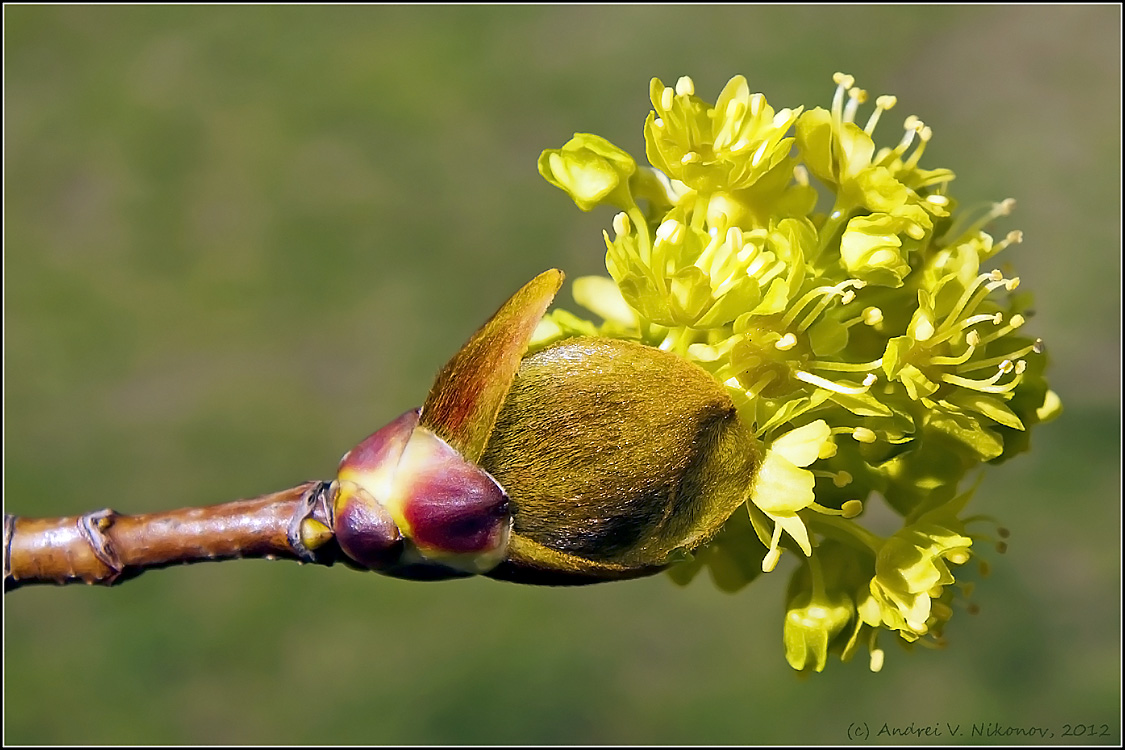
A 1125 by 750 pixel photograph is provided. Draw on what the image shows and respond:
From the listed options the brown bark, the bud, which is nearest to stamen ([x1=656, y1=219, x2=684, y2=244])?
the bud

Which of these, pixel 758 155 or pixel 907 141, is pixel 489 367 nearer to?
pixel 758 155

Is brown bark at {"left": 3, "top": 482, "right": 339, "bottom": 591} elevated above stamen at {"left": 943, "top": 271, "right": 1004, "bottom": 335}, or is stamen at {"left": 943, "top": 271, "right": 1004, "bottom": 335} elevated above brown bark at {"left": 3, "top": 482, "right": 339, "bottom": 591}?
stamen at {"left": 943, "top": 271, "right": 1004, "bottom": 335}

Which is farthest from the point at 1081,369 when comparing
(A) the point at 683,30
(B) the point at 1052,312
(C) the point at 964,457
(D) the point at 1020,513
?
(C) the point at 964,457

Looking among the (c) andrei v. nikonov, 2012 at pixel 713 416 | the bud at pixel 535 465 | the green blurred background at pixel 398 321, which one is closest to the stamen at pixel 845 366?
the (c) andrei v. nikonov, 2012 at pixel 713 416

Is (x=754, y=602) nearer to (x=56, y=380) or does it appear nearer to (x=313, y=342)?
(x=313, y=342)

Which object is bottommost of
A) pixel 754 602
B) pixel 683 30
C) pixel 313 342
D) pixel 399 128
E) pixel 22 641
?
pixel 22 641

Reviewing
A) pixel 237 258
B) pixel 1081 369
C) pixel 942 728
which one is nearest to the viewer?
pixel 942 728

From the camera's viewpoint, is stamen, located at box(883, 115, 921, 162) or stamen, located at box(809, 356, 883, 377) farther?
stamen, located at box(883, 115, 921, 162)

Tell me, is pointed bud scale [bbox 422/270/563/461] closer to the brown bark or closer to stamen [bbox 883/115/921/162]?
the brown bark
